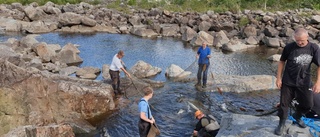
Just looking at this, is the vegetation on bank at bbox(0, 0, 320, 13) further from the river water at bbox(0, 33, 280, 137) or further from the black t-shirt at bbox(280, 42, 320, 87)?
the black t-shirt at bbox(280, 42, 320, 87)

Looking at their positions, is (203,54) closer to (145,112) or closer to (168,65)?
(168,65)

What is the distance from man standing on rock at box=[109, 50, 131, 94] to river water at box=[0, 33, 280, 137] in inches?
40.0

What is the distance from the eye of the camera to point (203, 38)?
32.3m

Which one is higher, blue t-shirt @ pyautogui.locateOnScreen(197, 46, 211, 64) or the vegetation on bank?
the vegetation on bank

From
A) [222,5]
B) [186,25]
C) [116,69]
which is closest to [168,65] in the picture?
[116,69]

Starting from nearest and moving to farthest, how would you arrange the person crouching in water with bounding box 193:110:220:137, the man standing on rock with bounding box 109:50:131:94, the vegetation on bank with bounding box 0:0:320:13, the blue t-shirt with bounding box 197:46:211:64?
the person crouching in water with bounding box 193:110:220:137
the man standing on rock with bounding box 109:50:131:94
the blue t-shirt with bounding box 197:46:211:64
the vegetation on bank with bounding box 0:0:320:13

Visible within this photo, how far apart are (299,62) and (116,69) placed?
8.59 meters

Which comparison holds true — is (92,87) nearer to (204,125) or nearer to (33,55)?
(204,125)

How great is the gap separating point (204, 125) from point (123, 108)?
4.76m

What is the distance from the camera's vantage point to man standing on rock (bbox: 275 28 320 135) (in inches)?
286

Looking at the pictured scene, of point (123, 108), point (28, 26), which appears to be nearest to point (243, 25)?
point (28, 26)

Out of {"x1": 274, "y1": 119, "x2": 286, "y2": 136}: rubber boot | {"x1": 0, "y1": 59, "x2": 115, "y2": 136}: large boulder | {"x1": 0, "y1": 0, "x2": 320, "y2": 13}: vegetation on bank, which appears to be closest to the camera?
{"x1": 274, "y1": 119, "x2": 286, "y2": 136}: rubber boot

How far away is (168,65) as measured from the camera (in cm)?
2306

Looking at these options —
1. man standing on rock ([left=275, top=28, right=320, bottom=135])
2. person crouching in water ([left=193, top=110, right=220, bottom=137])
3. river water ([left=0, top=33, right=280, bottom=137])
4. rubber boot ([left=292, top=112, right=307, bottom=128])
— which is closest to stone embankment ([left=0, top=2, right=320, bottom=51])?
river water ([left=0, top=33, right=280, bottom=137])
